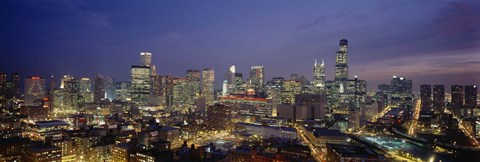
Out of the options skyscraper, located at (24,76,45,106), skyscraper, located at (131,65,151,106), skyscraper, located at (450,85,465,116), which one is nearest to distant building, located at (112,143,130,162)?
skyscraper, located at (131,65,151,106)

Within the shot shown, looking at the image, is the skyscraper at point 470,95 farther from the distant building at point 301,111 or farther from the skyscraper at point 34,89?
the skyscraper at point 34,89

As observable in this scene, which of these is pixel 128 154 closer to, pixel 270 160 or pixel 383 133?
pixel 270 160

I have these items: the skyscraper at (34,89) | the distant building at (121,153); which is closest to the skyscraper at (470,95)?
the distant building at (121,153)

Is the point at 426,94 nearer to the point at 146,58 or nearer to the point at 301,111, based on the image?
the point at 301,111

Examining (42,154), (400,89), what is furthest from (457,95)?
(42,154)

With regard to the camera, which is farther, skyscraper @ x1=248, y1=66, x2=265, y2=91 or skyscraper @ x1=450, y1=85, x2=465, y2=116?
skyscraper @ x1=248, y1=66, x2=265, y2=91

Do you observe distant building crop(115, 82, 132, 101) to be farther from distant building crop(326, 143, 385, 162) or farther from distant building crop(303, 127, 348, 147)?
distant building crop(326, 143, 385, 162)

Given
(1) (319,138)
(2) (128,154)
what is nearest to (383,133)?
(1) (319,138)
